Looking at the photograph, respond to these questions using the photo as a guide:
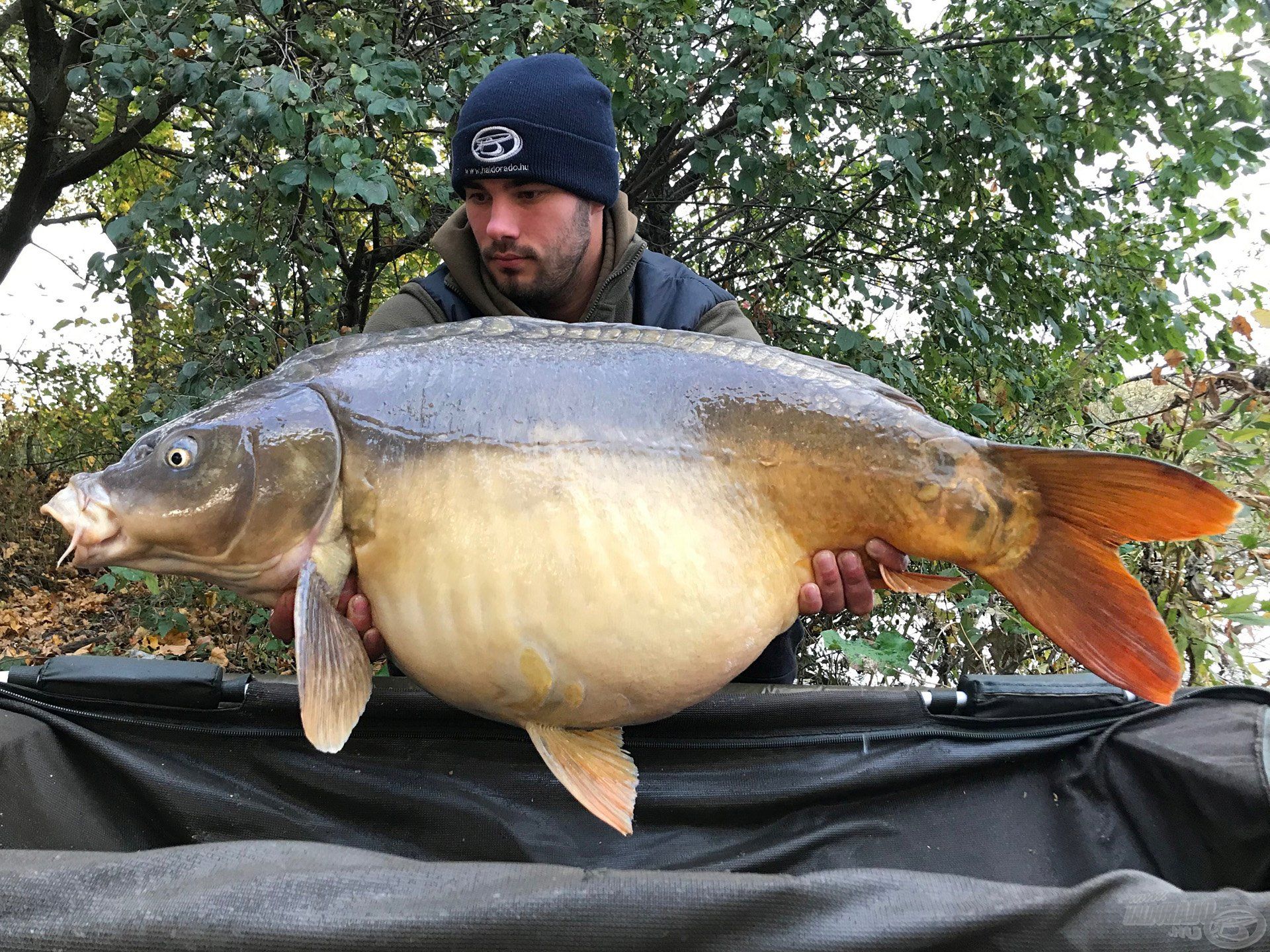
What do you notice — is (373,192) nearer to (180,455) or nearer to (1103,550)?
(180,455)

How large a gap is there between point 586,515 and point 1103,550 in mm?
569

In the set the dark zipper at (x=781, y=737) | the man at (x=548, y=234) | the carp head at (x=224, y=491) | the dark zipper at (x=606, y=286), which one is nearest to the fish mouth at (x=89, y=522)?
the carp head at (x=224, y=491)

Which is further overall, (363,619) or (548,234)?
(548,234)

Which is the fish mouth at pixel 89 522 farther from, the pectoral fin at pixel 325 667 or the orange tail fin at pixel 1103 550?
the orange tail fin at pixel 1103 550

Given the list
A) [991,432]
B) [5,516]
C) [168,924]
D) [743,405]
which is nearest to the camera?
[168,924]

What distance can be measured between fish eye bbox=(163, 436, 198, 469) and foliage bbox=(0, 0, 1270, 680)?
86 centimetres

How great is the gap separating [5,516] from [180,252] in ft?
9.82

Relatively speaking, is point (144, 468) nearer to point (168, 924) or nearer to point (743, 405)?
point (168, 924)

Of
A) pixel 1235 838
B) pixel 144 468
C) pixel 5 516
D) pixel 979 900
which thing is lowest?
pixel 5 516

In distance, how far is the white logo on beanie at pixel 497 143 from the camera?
1.60 meters

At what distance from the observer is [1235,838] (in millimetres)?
1062

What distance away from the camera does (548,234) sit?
169 centimetres

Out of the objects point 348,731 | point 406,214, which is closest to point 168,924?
point 348,731
